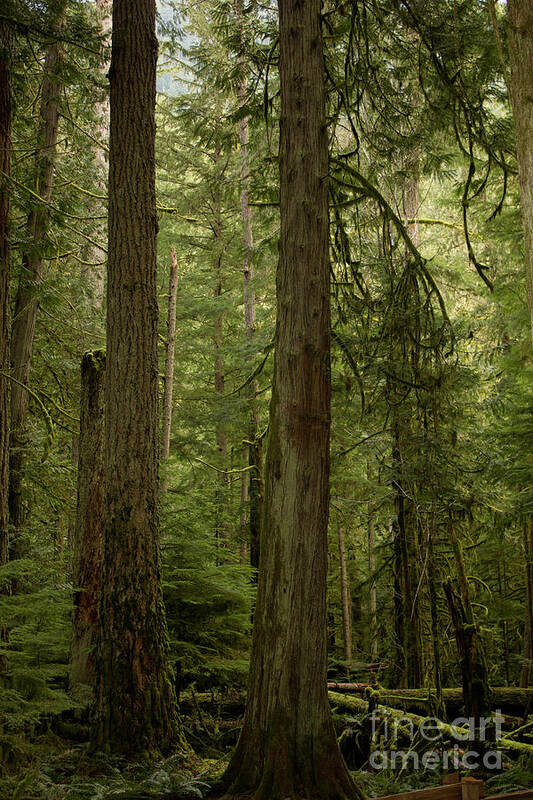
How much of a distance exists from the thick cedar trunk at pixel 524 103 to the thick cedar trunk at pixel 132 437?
4.25 metres

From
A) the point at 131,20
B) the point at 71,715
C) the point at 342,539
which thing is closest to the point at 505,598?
the point at 342,539

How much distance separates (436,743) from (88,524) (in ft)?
15.2

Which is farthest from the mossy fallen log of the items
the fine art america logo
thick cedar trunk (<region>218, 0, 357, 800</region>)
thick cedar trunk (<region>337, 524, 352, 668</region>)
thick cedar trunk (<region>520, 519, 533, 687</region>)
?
thick cedar trunk (<region>337, 524, 352, 668</region>)

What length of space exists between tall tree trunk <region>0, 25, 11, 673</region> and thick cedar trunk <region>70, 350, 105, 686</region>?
41.5 inches

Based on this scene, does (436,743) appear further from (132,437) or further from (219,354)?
(219,354)

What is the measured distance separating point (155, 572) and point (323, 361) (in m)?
2.82

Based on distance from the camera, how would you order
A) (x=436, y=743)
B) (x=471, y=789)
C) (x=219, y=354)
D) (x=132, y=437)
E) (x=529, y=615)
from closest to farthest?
(x=471, y=789) < (x=436, y=743) < (x=132, y=437) < (x=529, y=615) < (x=219, y=354)

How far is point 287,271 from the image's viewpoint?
547 cm

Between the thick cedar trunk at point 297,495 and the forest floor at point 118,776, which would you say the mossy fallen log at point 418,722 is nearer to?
the forest floor at point 118,776

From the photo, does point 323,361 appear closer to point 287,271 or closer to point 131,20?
point 287,271

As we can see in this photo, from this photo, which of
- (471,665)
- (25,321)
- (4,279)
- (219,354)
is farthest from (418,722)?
(219,354)

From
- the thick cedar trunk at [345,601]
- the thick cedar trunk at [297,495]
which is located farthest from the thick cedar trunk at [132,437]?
the thick cedar trunk at [345,601]

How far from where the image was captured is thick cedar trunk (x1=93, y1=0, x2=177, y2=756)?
6.02m

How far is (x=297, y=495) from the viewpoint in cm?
505
